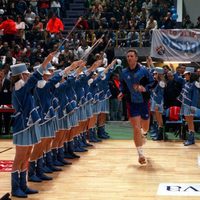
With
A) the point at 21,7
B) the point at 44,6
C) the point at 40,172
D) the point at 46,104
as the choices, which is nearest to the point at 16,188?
the point at 40,172

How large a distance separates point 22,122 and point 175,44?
10.6 meters

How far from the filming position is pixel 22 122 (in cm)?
795

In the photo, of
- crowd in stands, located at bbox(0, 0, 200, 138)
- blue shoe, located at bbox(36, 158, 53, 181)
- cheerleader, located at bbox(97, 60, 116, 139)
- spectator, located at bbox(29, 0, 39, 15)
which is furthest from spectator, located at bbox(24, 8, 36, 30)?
blue shoe, located at bbox(36, 158, 53, 181)

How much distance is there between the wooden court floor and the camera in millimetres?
8195

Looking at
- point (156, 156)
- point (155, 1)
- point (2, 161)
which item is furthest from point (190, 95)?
point (155, 1)

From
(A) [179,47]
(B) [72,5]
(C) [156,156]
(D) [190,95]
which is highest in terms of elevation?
(B) [72,5]

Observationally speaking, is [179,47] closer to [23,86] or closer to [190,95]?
[190,95]

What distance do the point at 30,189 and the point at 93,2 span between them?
17.2 metres

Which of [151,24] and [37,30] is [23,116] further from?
[151,24]

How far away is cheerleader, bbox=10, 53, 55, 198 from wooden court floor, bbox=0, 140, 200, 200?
1.09 ft

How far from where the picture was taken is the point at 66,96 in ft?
34.9

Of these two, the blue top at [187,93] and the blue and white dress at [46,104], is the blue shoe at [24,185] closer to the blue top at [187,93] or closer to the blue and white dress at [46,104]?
the blue and white dress at [46,104]

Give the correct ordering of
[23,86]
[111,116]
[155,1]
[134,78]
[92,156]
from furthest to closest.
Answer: [155,1]
[111,116]
[92,156]
[134,78]
[23,86]

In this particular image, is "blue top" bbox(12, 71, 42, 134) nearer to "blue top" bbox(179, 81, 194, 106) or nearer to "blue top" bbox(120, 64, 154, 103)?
"blue top" bbox(120, 64, 154, 103)
